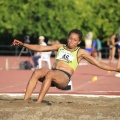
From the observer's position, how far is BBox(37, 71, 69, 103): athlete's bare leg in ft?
29.6

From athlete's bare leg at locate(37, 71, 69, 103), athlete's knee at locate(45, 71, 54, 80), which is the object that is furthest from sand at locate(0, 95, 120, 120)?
athlete's knee at locate(45, 71, 54, 80)

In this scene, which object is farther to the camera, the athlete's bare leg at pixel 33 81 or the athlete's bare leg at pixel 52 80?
the athlete's bare leg at pixel 33 81

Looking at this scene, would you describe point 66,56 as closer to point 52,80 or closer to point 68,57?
point 68,57

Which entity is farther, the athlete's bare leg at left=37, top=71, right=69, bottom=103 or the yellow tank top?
the yellow tank top

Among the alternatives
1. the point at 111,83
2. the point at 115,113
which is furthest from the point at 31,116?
the point at 111,83

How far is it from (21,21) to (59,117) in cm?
3587

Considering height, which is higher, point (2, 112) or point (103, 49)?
point (2, 112)

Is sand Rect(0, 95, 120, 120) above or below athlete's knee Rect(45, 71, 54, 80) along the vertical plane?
below

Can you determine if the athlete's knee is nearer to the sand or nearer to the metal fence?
the sand

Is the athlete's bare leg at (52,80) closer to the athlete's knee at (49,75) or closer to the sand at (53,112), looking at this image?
the athlete's knee at (49,75)

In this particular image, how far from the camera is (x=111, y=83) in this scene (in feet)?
54.5

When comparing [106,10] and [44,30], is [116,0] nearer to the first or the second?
[106,10]

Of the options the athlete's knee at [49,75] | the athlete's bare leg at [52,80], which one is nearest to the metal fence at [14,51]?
the athlete's bare leg at [52,80]

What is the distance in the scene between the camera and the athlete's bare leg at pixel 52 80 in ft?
29.6
